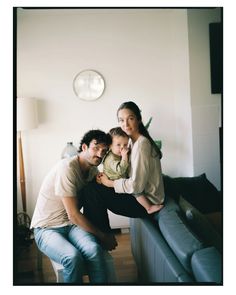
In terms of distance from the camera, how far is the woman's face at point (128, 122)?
204cm

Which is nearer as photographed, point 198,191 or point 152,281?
point 152,281

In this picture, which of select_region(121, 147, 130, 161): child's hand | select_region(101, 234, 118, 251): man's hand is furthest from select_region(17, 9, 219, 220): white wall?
select_region(101, 234, 118, 251): man's hand

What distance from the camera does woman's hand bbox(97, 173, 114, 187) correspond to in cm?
203

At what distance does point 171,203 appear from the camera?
6.89 feet

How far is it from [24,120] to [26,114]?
4 cm

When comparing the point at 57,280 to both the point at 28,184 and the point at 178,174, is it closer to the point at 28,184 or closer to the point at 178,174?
the point at 28,184

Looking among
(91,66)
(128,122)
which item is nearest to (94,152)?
(128,122)

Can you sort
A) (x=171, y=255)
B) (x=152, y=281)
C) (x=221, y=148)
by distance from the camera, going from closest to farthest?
1. (x=171, y=255)
2. (x=152, y=281)
3. (x=221, y=148)

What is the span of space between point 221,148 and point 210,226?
1.56 ft

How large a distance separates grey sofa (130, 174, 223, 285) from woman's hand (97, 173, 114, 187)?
0.26 metres

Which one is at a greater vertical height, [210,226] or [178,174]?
[178,174]

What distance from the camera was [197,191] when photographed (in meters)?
2.17

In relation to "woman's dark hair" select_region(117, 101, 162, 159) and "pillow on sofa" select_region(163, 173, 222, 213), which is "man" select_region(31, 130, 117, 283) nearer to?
"woman's dark hair" select_region(117, 101, 162, 159)

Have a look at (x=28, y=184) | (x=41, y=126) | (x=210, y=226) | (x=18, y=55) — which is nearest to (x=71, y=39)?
(x=18, y=55)
